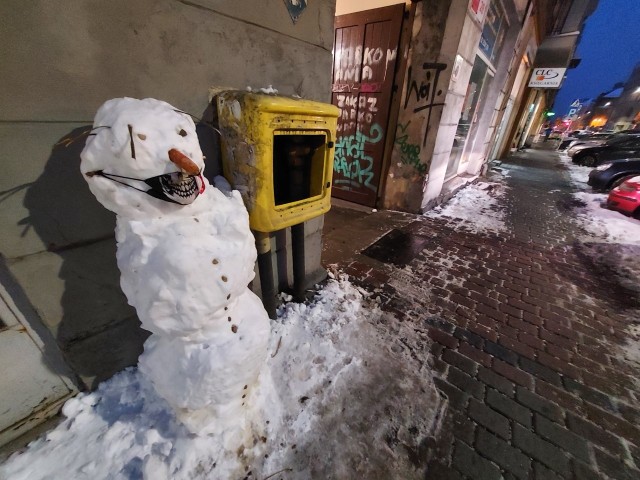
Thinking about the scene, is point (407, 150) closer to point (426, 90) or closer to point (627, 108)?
point (426, 90)

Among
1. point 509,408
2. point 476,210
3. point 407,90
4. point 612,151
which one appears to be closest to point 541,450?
point 509,408

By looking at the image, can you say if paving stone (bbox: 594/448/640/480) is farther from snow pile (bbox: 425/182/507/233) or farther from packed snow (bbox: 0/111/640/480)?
snow pile (bbox: 425/182/507/233)

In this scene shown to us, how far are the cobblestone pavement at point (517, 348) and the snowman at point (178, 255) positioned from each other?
1330mm

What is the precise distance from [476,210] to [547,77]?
40.2 feet

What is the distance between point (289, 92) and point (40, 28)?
4.70ft

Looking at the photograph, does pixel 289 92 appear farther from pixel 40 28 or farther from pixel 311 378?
pixel 311 378

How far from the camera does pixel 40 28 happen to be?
3.58ft

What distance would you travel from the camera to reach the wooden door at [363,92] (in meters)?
4.52

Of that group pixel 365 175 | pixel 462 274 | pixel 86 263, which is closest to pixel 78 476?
pixel 86 263

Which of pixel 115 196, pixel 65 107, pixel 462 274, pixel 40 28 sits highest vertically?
pixel 40 28

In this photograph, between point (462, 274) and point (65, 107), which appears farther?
point (462, 274)

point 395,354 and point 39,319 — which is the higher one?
point 39,319

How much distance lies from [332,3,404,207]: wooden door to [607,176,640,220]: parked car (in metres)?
5.31

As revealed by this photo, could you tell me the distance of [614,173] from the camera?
7.39m
